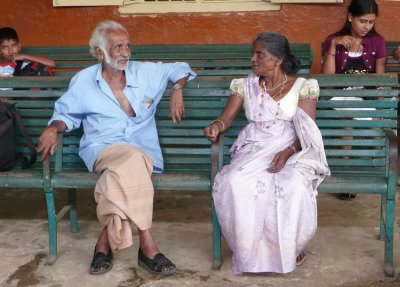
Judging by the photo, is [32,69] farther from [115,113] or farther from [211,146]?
[211,146]

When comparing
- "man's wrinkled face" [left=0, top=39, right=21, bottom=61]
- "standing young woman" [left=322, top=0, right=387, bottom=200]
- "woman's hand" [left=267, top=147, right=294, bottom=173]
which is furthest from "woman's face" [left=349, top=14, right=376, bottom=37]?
"man's wrinkled face" [left=0, top=39, right=21, bottom=61]

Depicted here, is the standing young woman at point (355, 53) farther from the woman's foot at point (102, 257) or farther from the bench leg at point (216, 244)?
the woman's foot at point (102, 257)

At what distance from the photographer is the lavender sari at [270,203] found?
11.9ft

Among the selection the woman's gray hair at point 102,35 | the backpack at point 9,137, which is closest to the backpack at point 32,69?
the backpack at point 9,137

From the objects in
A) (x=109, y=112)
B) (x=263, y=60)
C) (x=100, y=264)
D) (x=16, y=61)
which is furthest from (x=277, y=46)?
(x=16, y=61)

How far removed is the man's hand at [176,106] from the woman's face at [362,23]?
5.53ft

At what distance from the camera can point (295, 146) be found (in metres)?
3.93

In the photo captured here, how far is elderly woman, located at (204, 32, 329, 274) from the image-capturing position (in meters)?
3.65

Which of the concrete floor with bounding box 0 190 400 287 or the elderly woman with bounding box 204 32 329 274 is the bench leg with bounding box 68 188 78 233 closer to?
the concrete floor with bounding box 0 190 400 287

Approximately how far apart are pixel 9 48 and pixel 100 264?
2354mm

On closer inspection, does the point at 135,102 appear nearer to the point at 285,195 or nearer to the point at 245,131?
the point at 245,131

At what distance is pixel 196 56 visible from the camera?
561cm

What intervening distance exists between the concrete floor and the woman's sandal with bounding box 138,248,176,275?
3 cm

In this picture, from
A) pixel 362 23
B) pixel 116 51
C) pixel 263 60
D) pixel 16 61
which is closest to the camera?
pixel 263 60
